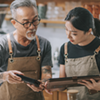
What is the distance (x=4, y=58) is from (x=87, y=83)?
51 cm

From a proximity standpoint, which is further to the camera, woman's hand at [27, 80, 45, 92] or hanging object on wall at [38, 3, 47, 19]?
hanging object on wall at [38, 3, 47, 19]

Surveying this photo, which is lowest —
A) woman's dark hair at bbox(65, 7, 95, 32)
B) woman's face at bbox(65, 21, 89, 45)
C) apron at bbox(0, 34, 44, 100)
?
apron at bbox(0, 34, 44, 100)

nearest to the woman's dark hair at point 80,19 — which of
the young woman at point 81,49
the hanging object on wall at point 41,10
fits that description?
the young woman at point 81,49

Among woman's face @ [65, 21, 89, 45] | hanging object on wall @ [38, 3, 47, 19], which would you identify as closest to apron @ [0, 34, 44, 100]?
→ woman's face @ [65, 21, 89, 45]

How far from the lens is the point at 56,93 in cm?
123

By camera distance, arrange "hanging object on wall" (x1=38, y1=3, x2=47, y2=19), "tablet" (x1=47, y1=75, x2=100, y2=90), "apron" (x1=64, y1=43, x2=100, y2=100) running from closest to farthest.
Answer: "tablet" (x1=47, y1=75, x2=100, y2=90) → "apron" (x1=64, y1=43, x2=100, y2=100) → "hanging object on wall" (x1=38, y1=3, x2=47, y2=19)

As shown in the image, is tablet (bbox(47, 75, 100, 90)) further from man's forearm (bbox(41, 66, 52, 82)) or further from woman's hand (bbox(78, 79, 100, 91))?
man's forearm (bbox(41, 66, 52, 82))

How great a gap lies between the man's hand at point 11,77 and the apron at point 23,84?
0.19ft

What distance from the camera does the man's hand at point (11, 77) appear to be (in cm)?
113

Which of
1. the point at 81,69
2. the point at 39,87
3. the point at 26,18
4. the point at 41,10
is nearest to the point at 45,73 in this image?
the point at 39,87

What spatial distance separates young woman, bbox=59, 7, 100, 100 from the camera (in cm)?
109

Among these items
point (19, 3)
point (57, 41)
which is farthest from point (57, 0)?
point (19, 3)

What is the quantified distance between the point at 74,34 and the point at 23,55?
34 cm

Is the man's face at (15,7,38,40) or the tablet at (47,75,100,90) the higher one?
the man's face at (15,7,38,40)
